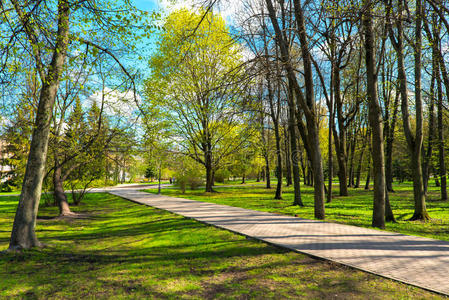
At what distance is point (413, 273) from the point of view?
4312 millimetres

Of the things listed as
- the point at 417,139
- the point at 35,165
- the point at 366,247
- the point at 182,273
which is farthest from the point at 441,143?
the point at 35,165

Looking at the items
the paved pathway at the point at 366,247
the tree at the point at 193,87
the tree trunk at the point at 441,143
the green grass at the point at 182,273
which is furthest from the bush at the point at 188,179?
the tree trunk at the point at 441,143

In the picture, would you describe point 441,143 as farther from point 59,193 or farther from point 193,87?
point 59,193

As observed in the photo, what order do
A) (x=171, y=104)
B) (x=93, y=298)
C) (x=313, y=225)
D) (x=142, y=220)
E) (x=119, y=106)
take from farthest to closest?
1. (x=171, y=104)
2. (x=119, y=106)
3. (x=142, y=220)
4. (x=313, y=225)
5. (x=93, y=298)

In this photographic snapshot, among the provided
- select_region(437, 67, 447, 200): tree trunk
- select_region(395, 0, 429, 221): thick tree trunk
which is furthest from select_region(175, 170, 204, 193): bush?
select_region(437, 67, 447, 200): tree trunk

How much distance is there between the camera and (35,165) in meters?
6.44

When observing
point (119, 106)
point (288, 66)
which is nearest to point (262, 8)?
point (288, 66)

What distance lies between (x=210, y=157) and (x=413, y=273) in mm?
19910

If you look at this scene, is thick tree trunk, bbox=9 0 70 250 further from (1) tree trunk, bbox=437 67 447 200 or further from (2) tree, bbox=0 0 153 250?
(1) tree trunk, bbox=437 67 447 200

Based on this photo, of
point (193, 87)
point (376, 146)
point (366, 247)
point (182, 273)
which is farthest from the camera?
point (193, 87)

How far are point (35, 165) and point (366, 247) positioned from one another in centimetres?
804

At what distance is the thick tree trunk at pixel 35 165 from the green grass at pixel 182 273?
19.3 inches

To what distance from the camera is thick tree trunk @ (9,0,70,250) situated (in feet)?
20.9

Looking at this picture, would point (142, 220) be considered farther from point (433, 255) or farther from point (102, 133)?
point (433, 255)
